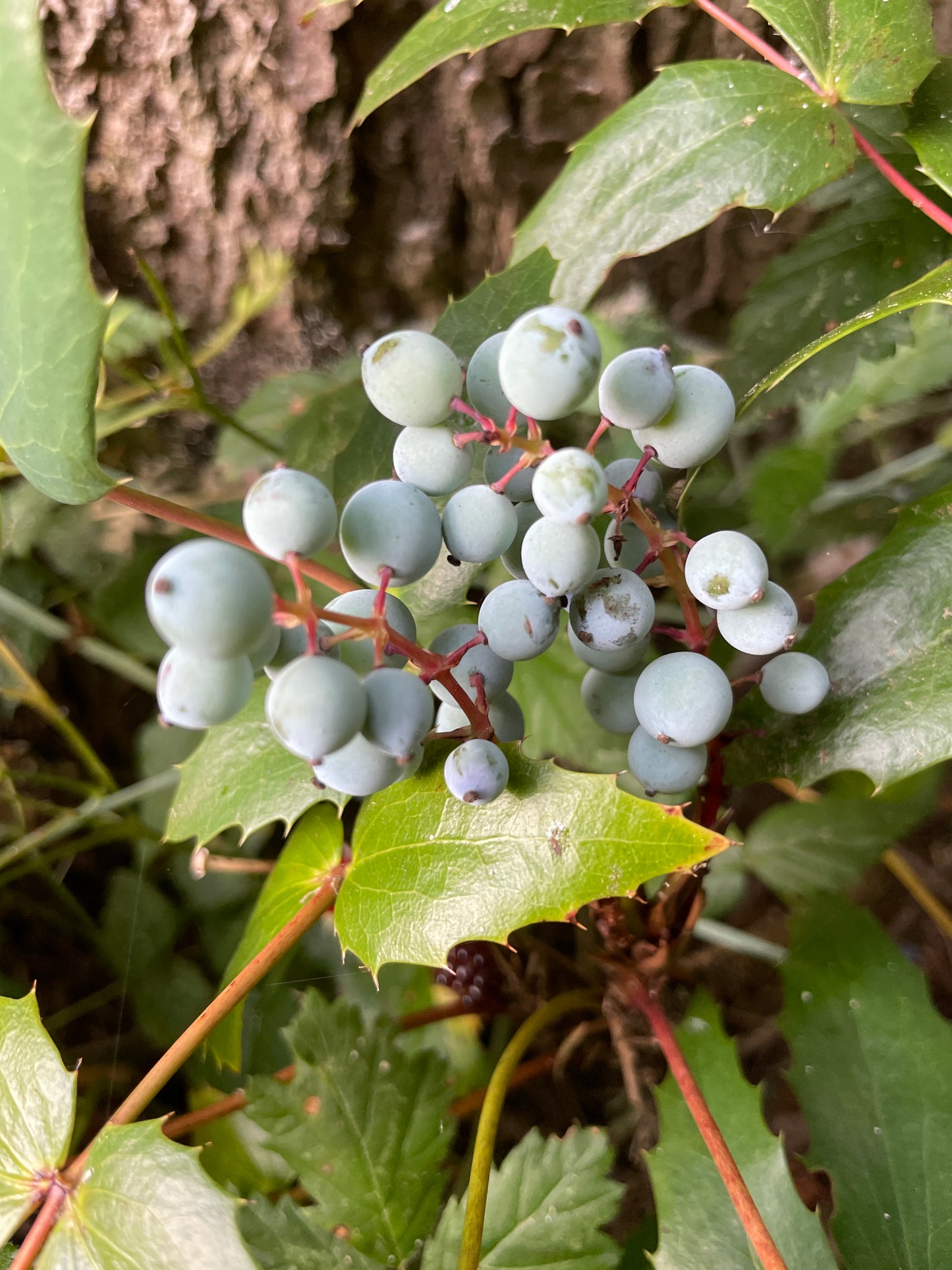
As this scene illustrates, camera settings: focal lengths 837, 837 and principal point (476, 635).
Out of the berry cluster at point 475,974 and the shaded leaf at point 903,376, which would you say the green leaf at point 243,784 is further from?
the shaded leaf at point 903,376

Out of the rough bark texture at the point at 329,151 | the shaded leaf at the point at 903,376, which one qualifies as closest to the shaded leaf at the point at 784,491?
the shaded leaf at the point at 903,376

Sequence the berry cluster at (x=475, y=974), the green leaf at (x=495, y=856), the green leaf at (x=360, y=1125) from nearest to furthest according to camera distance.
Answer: the green leaf at (x=495, y=856)
the green leaf at (x=360, y=1125)
the berry cluster at (x=475, y=974)

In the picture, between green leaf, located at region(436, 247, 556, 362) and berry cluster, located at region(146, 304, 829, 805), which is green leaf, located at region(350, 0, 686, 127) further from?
berry cluster, located at region(146, 304, 829, 805)

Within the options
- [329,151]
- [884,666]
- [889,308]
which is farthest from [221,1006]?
[329,151]

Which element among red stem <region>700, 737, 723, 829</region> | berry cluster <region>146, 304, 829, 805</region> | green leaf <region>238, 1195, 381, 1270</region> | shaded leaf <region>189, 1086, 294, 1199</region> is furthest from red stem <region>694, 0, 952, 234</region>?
shaded leaf <region>189, 1086, 294, 1199</region>

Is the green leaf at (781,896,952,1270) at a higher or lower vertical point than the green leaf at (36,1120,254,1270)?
lower

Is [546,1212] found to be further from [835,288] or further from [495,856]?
[835,288]
